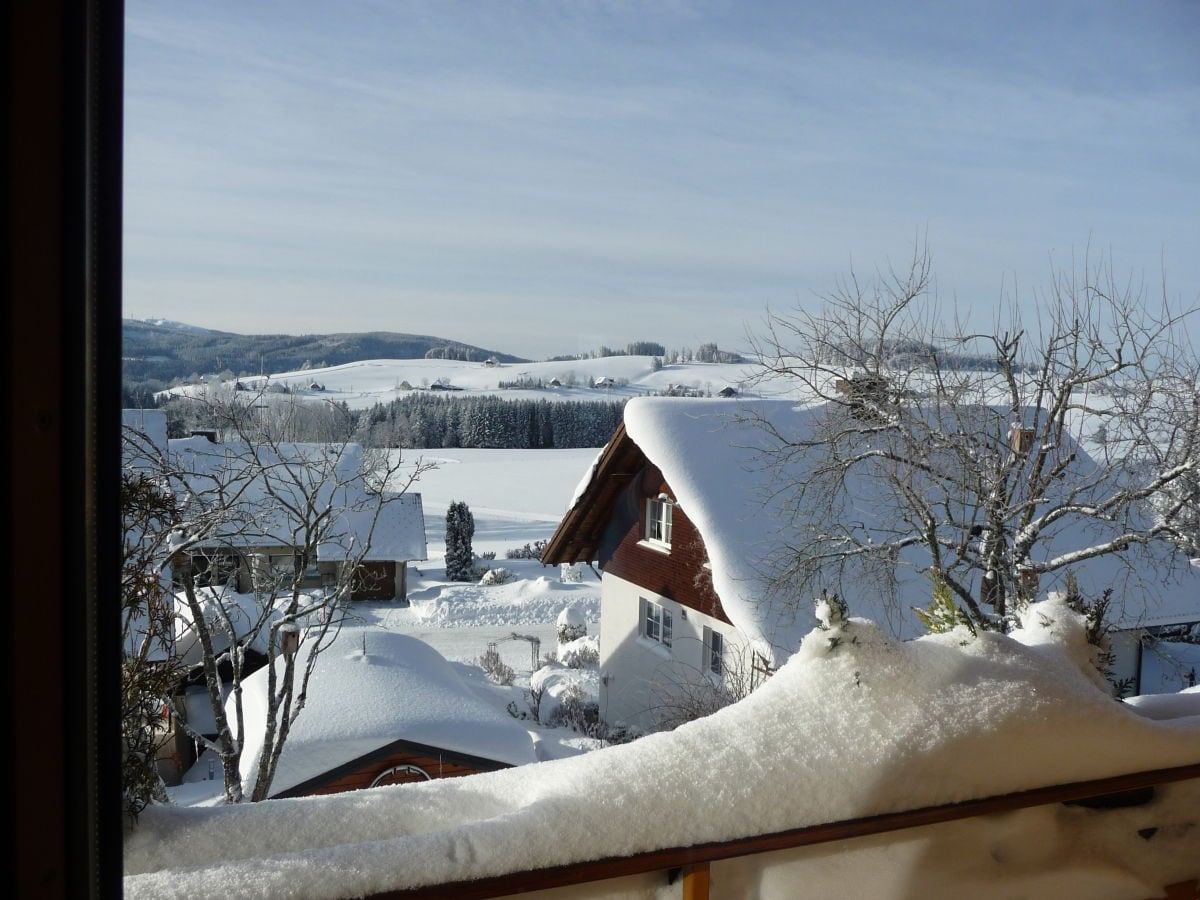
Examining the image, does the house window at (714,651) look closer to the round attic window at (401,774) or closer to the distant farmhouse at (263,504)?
the round attic window at (401,774)

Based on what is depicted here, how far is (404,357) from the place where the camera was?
7070 mm

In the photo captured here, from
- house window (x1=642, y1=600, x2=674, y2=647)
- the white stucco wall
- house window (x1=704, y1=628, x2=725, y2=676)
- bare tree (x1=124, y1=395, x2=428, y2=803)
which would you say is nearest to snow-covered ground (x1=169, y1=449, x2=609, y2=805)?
the white stucco wall

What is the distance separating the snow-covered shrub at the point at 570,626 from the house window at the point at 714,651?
12.9 feet

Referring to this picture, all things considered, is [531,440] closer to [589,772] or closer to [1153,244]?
[1153,244]

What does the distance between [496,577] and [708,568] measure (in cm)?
821

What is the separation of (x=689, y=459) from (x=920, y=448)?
1626mm

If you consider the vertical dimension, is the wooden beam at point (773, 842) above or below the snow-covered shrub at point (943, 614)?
below

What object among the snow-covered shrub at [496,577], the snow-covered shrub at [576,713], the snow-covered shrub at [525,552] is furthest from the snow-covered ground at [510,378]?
the snow-covered shrub at [525,552]

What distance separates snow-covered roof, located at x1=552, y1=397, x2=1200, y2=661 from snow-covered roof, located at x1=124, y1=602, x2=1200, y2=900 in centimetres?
416

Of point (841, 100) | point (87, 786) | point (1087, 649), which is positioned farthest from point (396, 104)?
point (87, 786)

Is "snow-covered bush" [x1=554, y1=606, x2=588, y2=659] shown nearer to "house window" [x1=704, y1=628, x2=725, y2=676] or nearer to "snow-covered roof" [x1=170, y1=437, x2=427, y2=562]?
"snow-covered roof" [x1=170, y1=437, x2=427, y2=562]

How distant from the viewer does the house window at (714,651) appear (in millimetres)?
6899

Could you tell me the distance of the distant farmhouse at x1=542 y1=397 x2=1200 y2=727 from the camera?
5867 mm

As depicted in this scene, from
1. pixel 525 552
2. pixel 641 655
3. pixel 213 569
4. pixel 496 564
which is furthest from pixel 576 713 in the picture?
pixel 525 552
